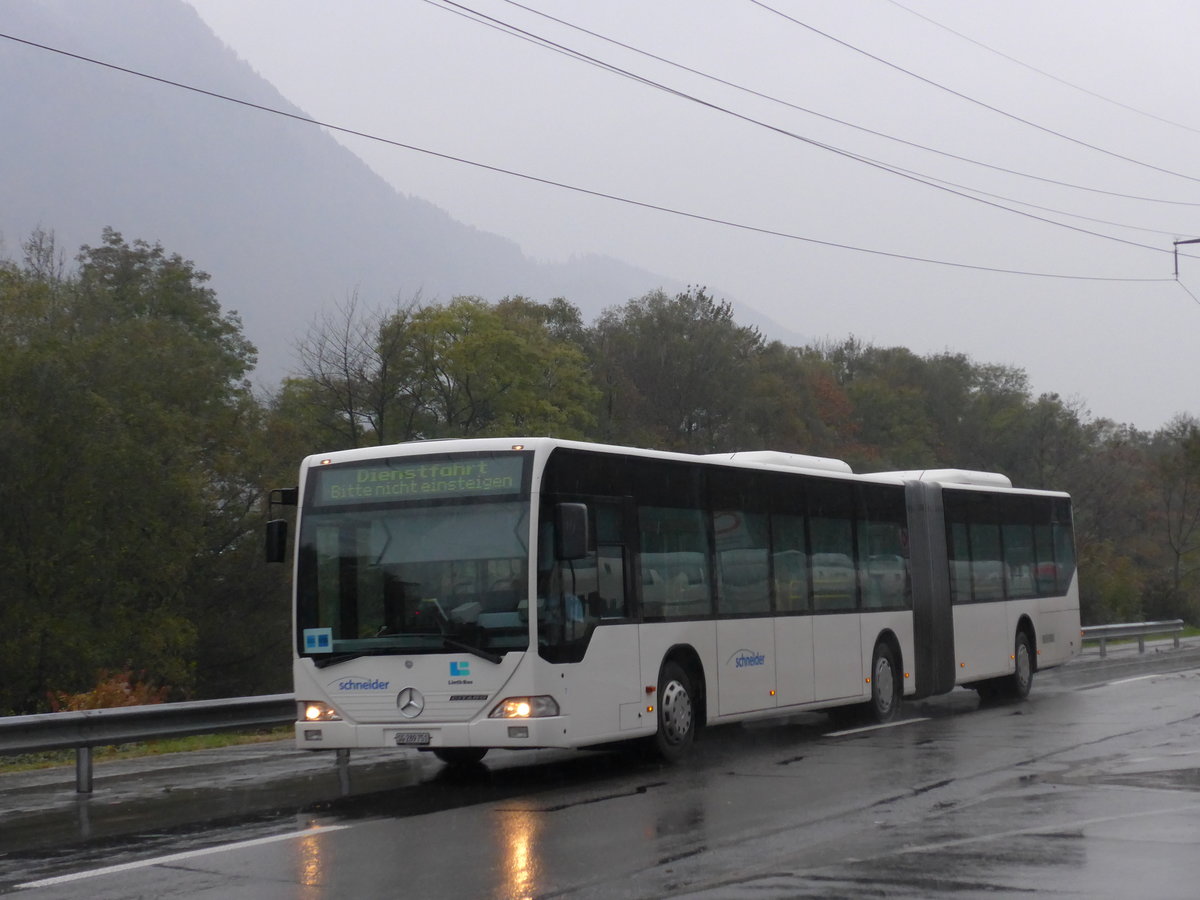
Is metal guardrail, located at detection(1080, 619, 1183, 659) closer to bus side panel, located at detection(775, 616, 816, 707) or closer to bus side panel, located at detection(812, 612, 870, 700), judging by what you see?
bus side panel, located at detection(812, 612, 870, 700)

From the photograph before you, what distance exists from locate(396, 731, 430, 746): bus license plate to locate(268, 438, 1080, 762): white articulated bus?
0.06 ft

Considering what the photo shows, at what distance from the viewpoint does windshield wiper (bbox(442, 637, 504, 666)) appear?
12133 mm

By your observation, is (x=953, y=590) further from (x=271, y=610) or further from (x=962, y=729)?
(x=271, y=610)

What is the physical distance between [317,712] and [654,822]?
3.81 metres

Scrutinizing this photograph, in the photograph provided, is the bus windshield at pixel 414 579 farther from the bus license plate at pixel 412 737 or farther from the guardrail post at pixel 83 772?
the guardrail post at pixel 83 772

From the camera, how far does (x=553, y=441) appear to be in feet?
42.6

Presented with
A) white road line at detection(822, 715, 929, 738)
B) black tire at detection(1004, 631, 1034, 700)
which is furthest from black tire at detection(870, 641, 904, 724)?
black tire at detection(1004, 631, 1034, 700)

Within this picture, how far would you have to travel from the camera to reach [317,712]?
41.9 ft

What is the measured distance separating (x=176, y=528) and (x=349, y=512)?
34007mm

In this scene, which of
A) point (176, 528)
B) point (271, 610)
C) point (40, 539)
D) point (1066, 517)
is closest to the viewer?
point (1066, 517)

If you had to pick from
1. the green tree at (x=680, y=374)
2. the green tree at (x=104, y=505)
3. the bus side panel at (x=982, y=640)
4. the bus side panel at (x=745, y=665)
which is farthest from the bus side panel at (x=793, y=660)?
the green tree at (x=680, y=374)

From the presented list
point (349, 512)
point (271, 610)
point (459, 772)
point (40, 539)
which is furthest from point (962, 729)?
point (271, 610)

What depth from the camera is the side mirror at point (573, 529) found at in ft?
39.7

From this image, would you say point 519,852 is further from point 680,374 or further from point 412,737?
point 680,374
